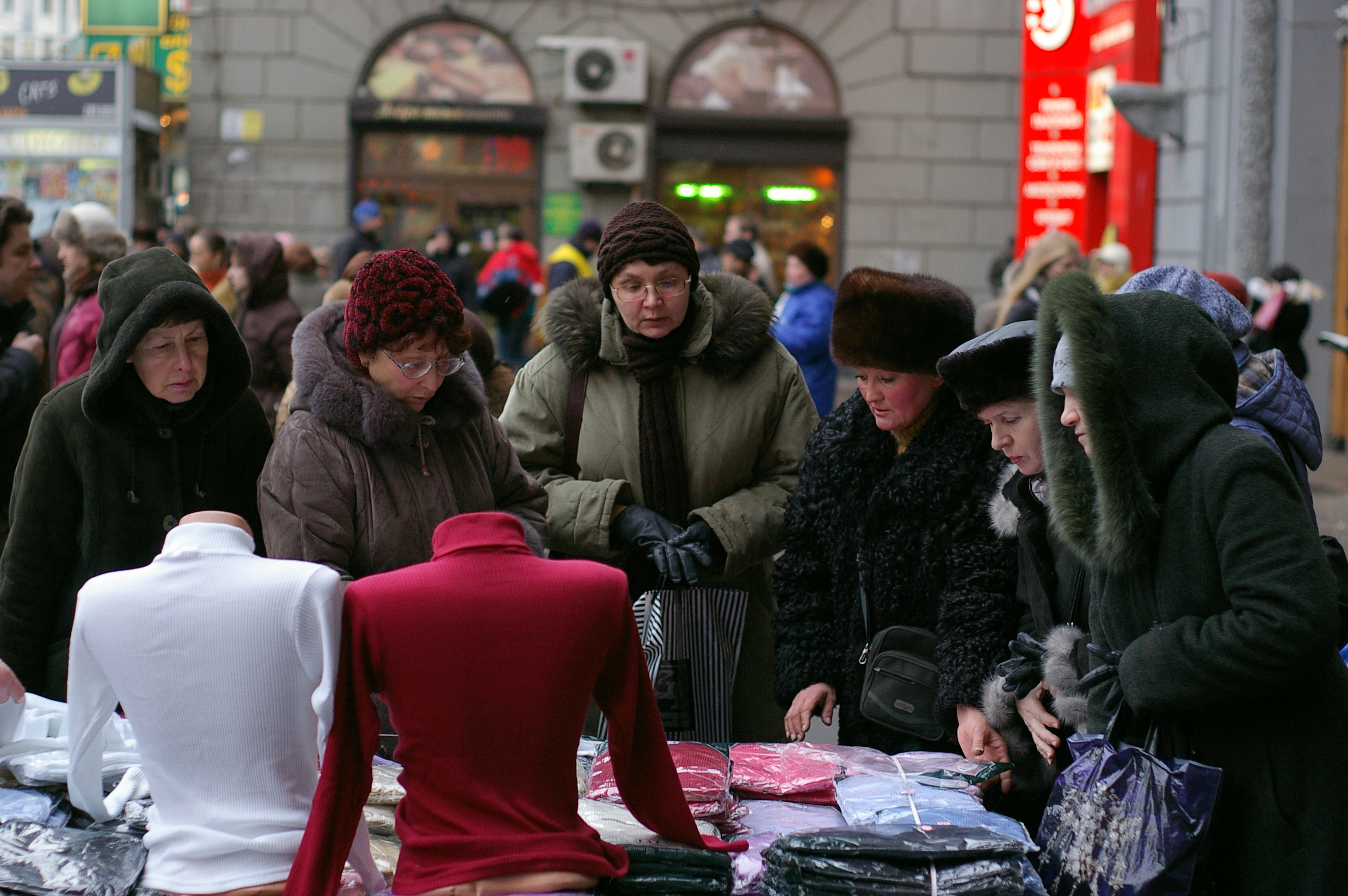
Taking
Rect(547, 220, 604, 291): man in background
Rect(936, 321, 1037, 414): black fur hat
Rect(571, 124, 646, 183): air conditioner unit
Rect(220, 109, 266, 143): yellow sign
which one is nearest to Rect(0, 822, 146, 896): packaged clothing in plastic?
Rect(936, 321, 1037, 414): black fur hat

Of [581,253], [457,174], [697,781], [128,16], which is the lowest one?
[697,781]

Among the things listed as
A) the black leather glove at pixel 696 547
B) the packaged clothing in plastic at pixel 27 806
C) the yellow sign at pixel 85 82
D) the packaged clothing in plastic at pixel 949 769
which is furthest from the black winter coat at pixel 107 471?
the yellow sign at pixel 85 82

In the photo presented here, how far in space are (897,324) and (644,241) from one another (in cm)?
76

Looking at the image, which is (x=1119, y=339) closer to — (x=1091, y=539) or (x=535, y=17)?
(x=1091, y=539)

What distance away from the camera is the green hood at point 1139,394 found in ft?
8.00

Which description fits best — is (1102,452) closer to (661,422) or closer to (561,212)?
(661,422)

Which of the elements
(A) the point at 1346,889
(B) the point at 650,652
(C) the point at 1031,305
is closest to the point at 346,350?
(B) the point at 650,652

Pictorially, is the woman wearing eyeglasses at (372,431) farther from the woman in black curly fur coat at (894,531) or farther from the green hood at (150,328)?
the woman in black curly fur coat at (894,531)

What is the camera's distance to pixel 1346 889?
236 centimetres

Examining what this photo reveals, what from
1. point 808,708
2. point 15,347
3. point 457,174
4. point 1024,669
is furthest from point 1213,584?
point 457,174

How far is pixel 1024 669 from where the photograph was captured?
2.91 m

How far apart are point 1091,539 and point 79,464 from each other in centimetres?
236

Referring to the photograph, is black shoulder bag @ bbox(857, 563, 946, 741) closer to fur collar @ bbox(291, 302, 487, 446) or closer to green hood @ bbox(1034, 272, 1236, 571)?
green hood @ bbox(1034, 272, 1236, 571)

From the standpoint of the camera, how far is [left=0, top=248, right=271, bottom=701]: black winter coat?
3104 mm
